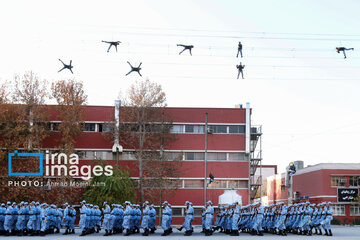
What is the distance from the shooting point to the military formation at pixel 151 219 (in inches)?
1265

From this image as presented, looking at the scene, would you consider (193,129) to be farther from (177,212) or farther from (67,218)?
(67,218)

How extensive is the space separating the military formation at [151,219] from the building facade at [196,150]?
16.3m

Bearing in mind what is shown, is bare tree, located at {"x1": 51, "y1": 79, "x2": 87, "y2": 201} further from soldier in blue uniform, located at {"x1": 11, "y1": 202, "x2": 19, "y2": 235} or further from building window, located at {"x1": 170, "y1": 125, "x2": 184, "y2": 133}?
soldier in blue uniform, located at {"x1": 11, "y1": 202, "x2": 19, "y2": 235}

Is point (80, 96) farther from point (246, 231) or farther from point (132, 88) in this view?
point (246, 231)

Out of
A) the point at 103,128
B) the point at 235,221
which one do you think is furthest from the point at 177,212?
the point at 235,221

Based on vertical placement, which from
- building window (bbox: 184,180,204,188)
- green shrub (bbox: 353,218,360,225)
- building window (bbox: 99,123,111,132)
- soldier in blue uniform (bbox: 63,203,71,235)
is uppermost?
building window (bbox: 99,123,111,132)

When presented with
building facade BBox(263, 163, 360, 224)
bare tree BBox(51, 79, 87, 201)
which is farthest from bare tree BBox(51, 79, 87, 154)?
building facade BBox(263, 163, 360, 224)

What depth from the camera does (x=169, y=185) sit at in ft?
166

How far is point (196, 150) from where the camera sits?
173 ft

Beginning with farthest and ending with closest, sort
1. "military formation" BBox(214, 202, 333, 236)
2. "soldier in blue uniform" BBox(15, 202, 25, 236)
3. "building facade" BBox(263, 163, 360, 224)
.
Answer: "building facade" BBox(263, 163, 360, 224)
"military formation" BBox(214, 202, 333, 236)
"soldier in blue uniform" BBox(15, 202, 25, 236)

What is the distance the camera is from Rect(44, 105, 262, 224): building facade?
52.2 m

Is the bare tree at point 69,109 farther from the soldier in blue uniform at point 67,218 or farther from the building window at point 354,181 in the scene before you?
the building window at point 354,181

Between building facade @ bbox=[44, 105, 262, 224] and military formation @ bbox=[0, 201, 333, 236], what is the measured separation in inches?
640

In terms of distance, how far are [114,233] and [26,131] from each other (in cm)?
1898
